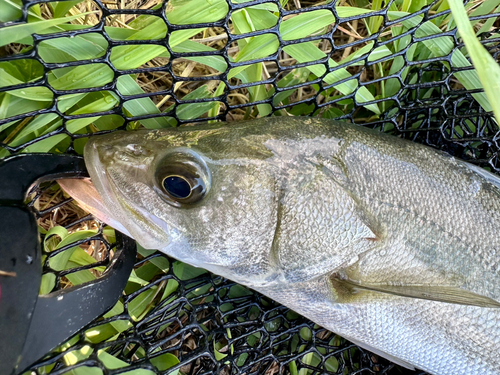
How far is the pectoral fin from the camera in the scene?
161 cm

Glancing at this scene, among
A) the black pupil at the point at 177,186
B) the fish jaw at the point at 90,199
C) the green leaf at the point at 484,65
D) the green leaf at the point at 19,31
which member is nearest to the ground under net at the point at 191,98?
the green leaf at the point at 19,31

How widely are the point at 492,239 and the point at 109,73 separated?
1891 mm

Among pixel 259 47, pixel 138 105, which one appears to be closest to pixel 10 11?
pixel 138 105

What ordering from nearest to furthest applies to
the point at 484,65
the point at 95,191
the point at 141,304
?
the point at 484,65
the point at 95,191
the point at 141,304

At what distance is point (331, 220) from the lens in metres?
1.60

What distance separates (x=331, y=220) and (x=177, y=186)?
657 millimetres

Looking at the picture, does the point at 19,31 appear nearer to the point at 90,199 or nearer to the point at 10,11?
the point at 10,11

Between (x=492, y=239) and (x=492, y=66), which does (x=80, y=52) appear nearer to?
(x=492, y=66)

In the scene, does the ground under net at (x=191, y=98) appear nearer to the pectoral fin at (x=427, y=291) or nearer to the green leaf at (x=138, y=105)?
the green leaf at (x=138, y=105)

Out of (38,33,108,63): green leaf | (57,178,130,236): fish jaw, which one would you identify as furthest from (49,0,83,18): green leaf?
(57,178,130,236): fish jaw

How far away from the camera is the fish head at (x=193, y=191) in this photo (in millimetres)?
1467

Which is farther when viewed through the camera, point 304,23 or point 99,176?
point 304,23

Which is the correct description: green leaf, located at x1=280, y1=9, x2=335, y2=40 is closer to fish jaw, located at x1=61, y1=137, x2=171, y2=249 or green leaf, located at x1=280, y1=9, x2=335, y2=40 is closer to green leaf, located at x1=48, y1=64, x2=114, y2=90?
green leaf, located at x1=48, y1=64, x2=114, y2=90

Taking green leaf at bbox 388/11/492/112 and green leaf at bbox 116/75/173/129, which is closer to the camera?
green leaf at bbox 116/75/173/129
